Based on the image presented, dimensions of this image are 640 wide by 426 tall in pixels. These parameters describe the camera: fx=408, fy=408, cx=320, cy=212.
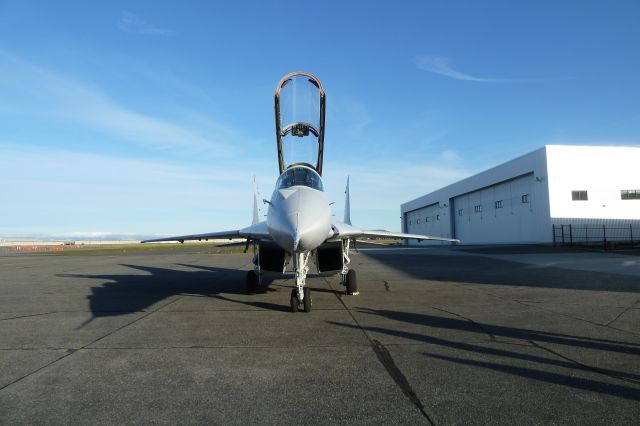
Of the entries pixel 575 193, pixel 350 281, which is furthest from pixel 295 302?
pixel 575 193

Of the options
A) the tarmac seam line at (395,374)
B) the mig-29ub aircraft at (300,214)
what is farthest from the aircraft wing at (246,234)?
the tarmac seam line at (395,374)

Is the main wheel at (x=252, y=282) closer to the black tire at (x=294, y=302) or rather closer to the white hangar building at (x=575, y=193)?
the black tire at (x=294, y=302)

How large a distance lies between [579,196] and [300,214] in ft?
115

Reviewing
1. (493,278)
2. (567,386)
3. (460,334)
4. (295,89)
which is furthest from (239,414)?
(493,278)

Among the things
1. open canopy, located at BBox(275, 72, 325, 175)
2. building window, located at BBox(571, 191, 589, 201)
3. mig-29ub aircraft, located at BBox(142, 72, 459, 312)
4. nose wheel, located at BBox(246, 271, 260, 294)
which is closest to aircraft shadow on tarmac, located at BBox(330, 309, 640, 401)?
mig-29ub aircraft, located at BBox(142, 72, 459, 312)

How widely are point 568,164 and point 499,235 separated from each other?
34.1 ft

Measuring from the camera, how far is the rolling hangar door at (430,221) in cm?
5501

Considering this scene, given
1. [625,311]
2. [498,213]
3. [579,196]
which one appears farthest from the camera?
[498,213]

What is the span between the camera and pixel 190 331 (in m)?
6.73

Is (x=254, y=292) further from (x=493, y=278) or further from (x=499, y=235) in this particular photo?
(x=499, y=235)

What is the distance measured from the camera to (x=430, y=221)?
61469mm

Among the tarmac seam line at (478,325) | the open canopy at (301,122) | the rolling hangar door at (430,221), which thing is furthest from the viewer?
the rolling hangar door at (430,221)

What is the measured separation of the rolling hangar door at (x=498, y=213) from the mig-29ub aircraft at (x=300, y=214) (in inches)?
1165

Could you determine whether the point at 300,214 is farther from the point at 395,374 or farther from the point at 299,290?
the point at 395,374
